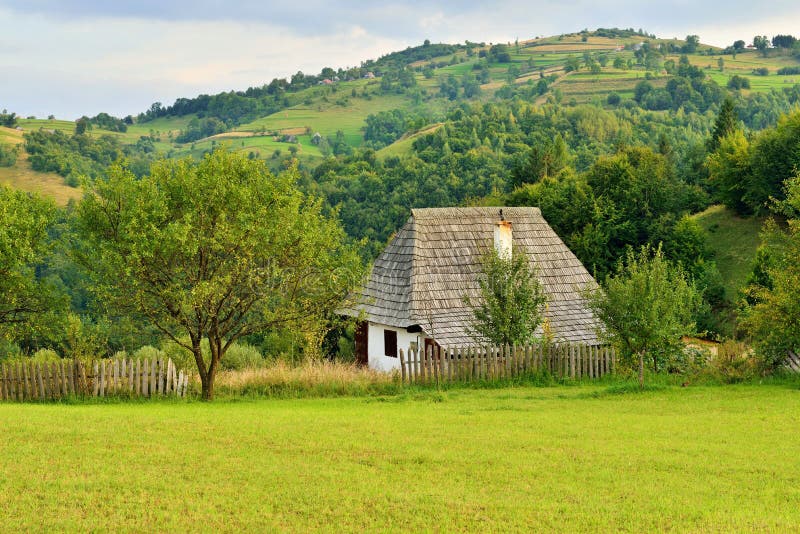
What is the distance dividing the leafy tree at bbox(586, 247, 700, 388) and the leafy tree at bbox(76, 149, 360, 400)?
20.8ft

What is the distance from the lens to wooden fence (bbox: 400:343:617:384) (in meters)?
20.9

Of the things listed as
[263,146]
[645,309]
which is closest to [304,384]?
[645,309]

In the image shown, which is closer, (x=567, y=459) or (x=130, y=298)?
(x=567, y=459)

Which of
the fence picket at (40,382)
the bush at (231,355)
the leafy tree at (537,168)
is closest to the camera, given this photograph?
the fence picket at (40,382)

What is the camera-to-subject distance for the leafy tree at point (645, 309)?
65.6 ft

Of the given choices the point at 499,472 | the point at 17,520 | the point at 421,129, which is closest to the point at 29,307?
the point at 17,520

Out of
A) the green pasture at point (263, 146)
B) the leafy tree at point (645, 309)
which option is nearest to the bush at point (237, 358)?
the leafy tree at point (645, 309)

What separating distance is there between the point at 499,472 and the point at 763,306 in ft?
41.1

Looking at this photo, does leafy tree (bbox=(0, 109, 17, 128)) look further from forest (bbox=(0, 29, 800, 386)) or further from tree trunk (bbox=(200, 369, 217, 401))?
tree trunk (bbox=(200, 369, 217, 401))

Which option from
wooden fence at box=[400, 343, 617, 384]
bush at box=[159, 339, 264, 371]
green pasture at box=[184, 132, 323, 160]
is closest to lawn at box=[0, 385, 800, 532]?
wooden fence at box=[400, 343, 617, 384]

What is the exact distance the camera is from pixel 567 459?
11.5 metres

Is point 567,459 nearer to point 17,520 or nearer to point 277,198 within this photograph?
point 17,520

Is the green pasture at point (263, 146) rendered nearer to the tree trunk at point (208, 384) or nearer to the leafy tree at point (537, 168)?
the leafy tree at point (537, 168)

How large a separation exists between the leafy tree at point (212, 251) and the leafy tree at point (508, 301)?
3723 mm
